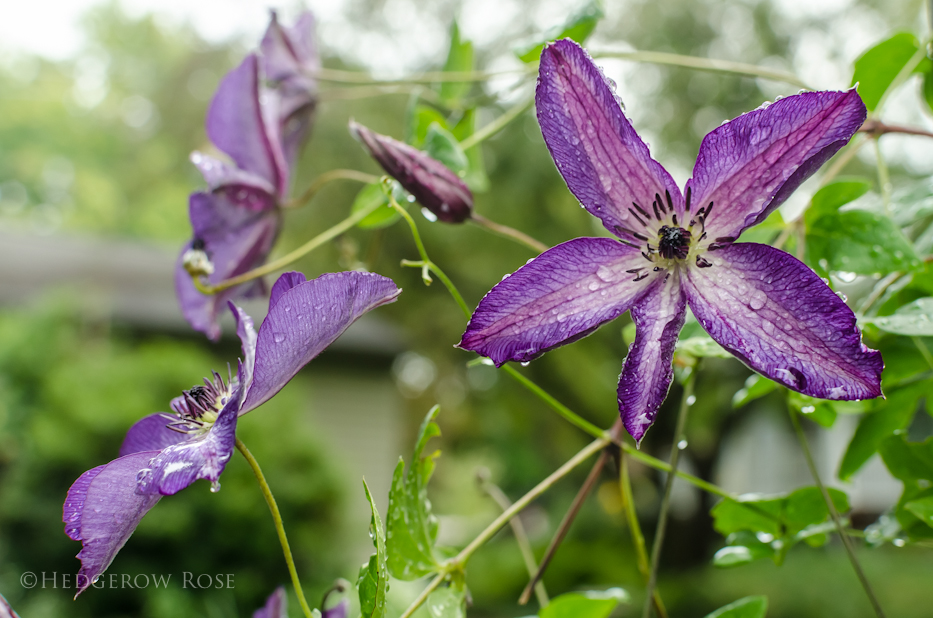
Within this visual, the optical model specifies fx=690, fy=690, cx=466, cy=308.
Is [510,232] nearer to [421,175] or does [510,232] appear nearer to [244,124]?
[421,175]

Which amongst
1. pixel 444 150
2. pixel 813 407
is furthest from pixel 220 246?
pixel 813 407

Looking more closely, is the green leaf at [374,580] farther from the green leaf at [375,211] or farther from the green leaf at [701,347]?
the green leaf at [375,211]

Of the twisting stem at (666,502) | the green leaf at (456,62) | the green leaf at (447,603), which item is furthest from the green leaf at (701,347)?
the green leaf at (456,62)

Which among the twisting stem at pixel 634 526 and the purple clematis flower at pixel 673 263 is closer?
the purple clematis flower at pixel 673 263

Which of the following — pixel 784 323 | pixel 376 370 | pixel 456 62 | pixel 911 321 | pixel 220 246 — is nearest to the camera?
pixel 784 323

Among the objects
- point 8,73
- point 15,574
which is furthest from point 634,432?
point 8,73

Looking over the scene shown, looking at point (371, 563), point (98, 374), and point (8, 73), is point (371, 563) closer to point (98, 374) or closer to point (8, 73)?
point (98, 374)
